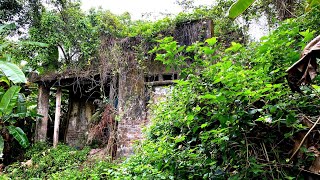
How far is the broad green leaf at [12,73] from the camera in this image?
511cm

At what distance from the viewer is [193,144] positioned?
7.68 feet

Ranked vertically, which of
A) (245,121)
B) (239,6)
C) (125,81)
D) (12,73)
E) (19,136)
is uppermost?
(239,6)

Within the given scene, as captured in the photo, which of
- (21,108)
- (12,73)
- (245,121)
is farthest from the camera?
(21,108)

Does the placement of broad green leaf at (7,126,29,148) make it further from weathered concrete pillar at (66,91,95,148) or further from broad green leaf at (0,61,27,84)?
weathered concrete pillar at (66,91,95,148)

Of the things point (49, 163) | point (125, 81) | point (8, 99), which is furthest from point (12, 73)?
point (49, 163)

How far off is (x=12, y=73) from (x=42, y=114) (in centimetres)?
349

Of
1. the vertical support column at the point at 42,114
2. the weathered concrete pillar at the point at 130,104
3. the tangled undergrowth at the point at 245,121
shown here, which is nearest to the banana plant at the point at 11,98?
the vertical support column at the point at 42,114

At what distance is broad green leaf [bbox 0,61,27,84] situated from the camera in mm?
5109

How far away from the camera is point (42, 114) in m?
8.42

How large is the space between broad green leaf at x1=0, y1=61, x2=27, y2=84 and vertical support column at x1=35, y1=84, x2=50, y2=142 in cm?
314

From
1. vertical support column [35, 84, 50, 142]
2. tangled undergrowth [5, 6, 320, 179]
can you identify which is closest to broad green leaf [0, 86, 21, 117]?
vertical support column [35, 84, 50, 142]

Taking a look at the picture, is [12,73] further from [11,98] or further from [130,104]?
[130,104]

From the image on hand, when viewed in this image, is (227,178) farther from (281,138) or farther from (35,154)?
(35,154)

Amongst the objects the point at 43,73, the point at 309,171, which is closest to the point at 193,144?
the point at 309,171
